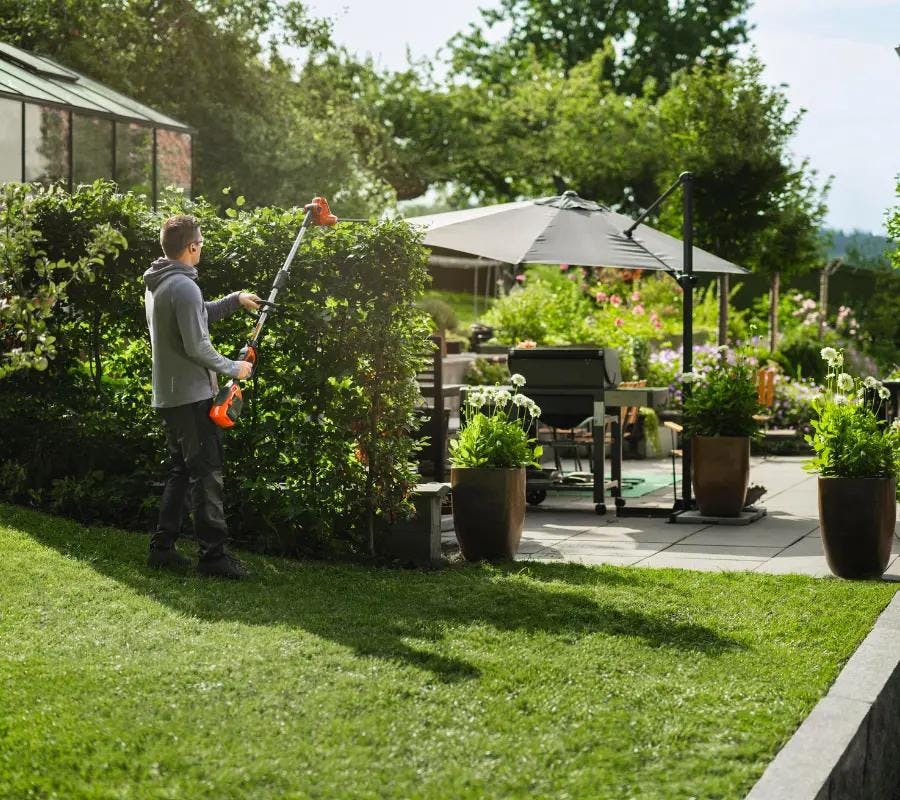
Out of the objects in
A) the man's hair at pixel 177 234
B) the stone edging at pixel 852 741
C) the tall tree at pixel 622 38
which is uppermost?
the tall tree at pixel 622 38

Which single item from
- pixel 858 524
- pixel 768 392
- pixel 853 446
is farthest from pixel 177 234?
pixel 768 392

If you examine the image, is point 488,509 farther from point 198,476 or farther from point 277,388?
point 198,476

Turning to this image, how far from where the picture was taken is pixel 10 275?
703 centimetres

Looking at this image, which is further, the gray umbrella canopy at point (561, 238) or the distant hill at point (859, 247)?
the distant hill at point (859, 247)

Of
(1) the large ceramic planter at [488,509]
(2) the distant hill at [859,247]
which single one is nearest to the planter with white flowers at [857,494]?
(1) the large ceramic planter at [488,509]

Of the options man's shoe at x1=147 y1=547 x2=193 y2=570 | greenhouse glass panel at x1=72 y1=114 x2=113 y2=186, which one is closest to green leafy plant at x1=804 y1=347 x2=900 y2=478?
man's shoe at x1=147 y1=547 x2=193 y2=570

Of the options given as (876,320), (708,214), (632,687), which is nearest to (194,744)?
(632,687)

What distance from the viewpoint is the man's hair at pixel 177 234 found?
6.38m

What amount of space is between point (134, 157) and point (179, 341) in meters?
13.5

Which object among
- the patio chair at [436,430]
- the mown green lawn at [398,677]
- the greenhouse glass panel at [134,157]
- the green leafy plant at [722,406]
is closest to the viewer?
the mown green lawn at [398,677]

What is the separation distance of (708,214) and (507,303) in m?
5.48

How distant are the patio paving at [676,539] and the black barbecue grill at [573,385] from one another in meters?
0.42

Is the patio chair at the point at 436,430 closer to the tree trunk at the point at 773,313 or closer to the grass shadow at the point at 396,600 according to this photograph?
the grass shadow at the point at 396,600

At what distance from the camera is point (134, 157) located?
19.1m
